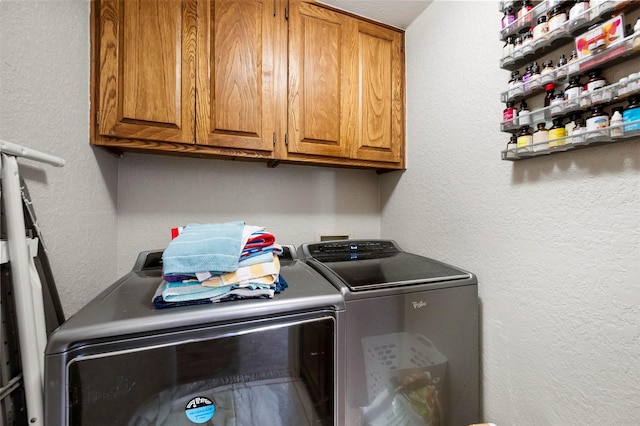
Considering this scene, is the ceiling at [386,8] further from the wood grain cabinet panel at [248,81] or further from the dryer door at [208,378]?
the dryer door at [208,378]

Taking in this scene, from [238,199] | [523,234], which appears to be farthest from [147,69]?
[523,234]

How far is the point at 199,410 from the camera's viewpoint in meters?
0.66

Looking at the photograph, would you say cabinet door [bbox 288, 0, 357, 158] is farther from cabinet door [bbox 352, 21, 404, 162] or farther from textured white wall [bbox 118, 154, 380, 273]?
textured white wall [bbox 118, 154, 380, 273]

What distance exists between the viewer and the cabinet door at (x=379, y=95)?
1.33m

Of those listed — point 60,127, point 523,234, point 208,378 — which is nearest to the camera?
point 208,378

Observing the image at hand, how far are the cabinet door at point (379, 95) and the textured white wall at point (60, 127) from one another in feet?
3.54

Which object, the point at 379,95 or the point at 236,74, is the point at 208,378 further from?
the point at 379,95

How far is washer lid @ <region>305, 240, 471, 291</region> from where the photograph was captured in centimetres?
92

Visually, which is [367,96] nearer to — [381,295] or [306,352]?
[381,295]

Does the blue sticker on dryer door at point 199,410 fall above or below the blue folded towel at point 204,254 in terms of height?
below

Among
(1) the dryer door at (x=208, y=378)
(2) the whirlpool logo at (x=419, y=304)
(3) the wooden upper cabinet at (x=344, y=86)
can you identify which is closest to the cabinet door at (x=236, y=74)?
(3) the wooden upper cabinet at (x=344, y=86)

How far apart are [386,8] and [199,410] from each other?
5.73 ft

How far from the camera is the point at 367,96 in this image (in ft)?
4.40

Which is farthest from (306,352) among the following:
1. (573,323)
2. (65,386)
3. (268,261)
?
(573,323)
